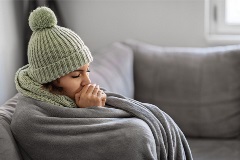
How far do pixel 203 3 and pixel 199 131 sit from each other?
754 millimetres

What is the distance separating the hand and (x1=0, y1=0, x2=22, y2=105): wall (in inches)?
35.9

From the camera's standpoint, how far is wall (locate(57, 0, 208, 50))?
307cm

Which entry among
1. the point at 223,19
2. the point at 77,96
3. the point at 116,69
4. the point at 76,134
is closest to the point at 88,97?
the point at 77,96

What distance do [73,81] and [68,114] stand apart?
0.38 ft

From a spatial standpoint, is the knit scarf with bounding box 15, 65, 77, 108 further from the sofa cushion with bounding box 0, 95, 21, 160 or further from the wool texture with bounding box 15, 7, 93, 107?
the sofa cushion with bounding box 0, 95, 21, 160

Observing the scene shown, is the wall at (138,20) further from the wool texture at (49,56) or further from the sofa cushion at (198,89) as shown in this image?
the wool texture at (49,56)

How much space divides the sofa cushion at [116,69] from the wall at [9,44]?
436 millimetres

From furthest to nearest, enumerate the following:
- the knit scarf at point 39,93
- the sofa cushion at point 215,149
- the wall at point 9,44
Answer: the wall at point 9,44, the sofa cushion at point 215,149, the knit scarf at point 39,93

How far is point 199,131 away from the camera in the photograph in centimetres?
270

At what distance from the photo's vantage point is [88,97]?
71.4 inches

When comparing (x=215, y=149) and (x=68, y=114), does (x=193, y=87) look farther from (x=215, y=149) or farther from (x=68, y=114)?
(x=68, y=114)

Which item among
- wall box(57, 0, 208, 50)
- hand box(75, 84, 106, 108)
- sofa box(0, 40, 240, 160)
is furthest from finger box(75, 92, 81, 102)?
wall box(57, 0, 208, 50)

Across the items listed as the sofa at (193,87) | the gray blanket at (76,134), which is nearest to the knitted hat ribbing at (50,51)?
the gray blanket at (76,134)

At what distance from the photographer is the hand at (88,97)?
1.82 m
